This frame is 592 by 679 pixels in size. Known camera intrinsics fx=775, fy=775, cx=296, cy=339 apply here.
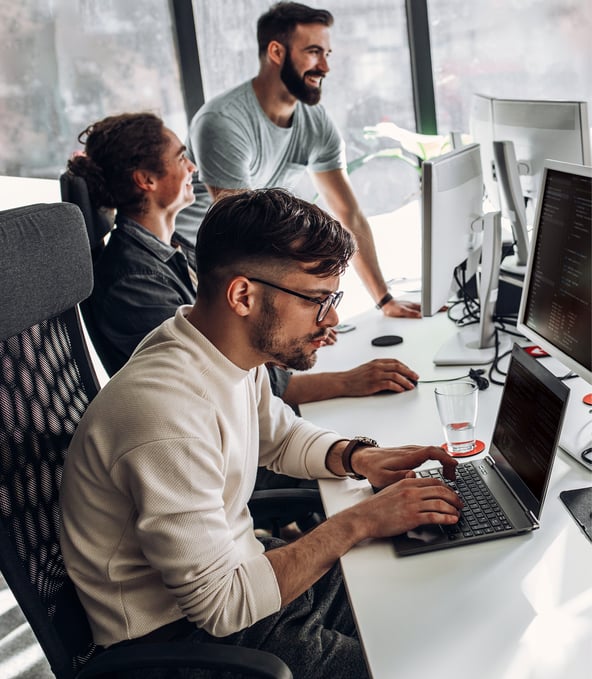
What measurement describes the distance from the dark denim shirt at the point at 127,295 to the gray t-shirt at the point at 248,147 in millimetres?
674

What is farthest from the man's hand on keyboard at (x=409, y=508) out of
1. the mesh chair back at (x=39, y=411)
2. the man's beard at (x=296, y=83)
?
the man's beard at (x=296, y=83)

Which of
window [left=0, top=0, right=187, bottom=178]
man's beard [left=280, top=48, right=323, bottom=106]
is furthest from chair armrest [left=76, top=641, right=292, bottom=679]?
window [left=0, top=0, right=187, bottom=178]

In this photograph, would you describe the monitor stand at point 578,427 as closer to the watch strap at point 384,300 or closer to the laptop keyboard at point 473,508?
the laptop keyboard at point 473,508

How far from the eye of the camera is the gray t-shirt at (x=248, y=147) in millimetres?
2631

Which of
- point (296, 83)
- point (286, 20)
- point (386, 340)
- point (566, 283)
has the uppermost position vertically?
point (286, 20)

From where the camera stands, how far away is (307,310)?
4.21ft

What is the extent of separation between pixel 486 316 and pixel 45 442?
1.18 metres

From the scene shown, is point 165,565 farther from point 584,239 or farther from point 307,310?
point 584,239

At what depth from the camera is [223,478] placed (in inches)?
45.1

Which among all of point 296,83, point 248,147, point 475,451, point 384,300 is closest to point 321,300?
point 475,451

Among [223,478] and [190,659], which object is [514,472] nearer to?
[223,478]

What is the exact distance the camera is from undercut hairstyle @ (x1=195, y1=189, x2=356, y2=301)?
4.10 feet

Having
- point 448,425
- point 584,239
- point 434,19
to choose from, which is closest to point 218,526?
point 448,425

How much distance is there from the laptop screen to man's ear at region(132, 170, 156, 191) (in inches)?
44.3
